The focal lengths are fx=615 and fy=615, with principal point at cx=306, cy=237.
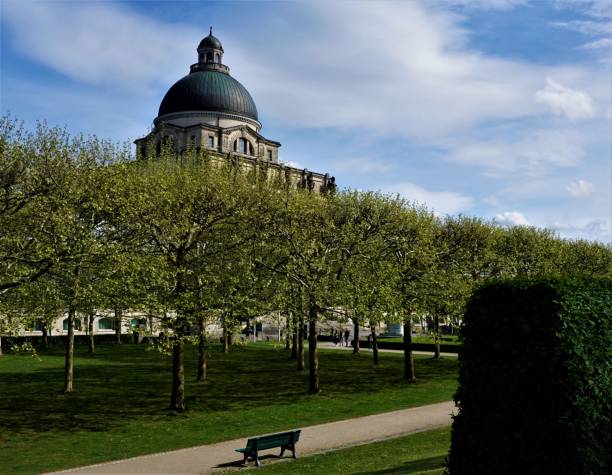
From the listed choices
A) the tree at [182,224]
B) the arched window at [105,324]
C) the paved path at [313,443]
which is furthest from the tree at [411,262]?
the arched window at [105,324]

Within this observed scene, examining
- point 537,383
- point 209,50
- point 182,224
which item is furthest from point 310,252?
point 209,50

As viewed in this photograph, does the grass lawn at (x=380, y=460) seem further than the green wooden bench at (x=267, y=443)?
No

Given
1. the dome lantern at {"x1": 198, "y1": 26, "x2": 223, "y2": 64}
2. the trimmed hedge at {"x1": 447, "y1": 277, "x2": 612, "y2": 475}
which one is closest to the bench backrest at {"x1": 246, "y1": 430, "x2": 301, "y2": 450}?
→ the trimmed hedge at {"x1": 447, "y1": 277, "x2": 612, "y2": 475}

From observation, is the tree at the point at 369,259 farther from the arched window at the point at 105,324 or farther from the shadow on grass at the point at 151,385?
the arched window at the point at 105,324

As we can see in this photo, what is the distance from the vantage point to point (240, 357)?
4912 centimetres

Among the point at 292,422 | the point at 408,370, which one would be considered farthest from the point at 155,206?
the point at 408,370

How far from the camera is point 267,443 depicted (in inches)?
788

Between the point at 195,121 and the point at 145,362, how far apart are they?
55906 millimetres

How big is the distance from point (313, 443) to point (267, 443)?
305 centimetres

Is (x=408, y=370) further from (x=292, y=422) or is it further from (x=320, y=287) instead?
(x=292, y=422)

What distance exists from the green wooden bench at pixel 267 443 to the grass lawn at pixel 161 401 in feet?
11.7

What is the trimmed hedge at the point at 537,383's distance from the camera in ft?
37.2

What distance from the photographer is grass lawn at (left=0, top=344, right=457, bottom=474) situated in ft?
73.9

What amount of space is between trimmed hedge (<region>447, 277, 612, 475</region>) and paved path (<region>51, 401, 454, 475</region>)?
10.0 metres
